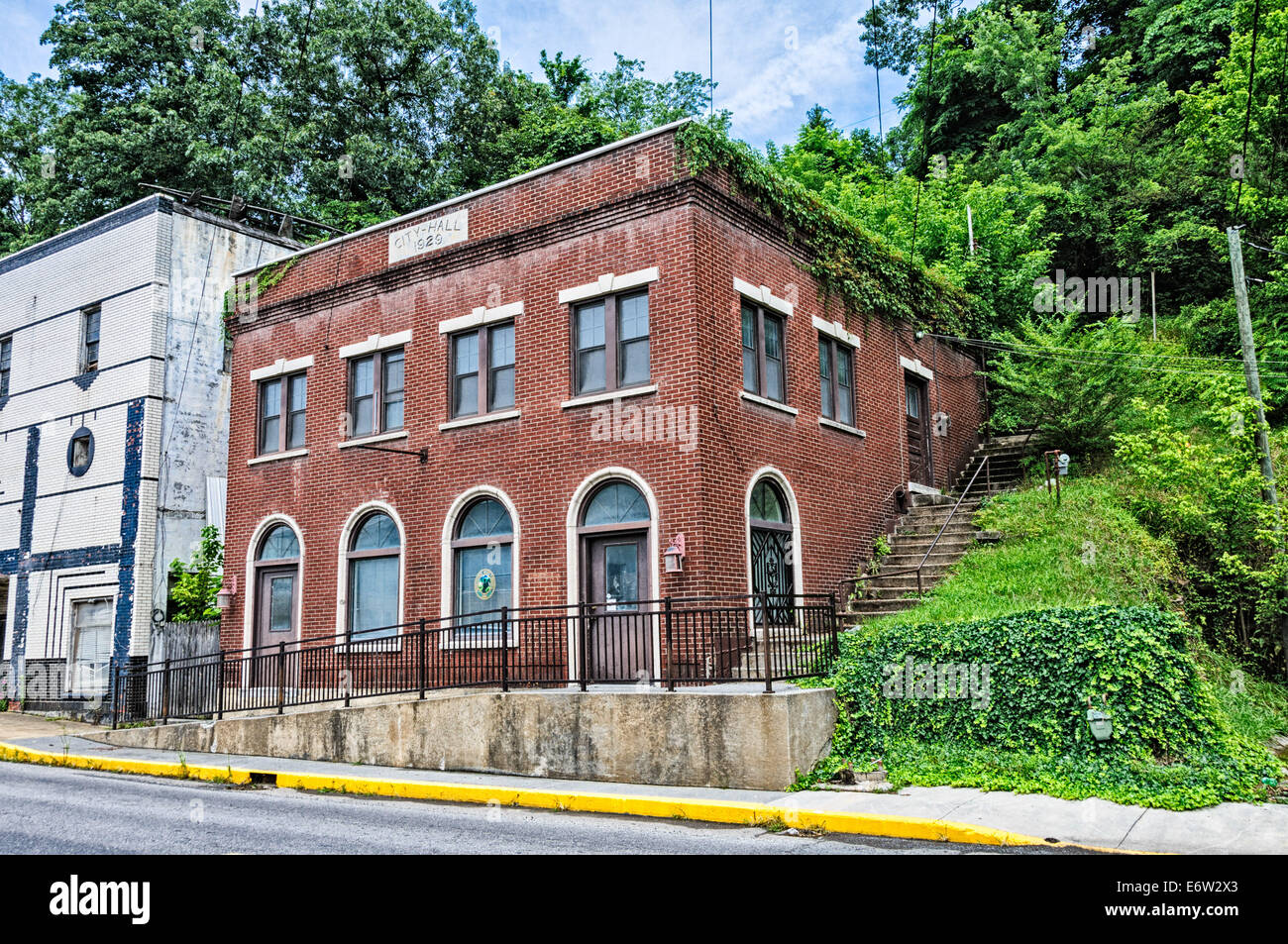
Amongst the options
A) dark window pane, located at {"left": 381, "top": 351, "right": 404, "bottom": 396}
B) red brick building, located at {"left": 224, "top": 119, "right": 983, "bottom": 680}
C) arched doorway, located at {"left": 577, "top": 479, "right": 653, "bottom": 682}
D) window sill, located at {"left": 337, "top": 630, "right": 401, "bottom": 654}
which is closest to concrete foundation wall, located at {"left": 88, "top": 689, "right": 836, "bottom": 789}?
arched doorway, located at {"left": 577, "top": 479, "right": 653, "bottom": 682}

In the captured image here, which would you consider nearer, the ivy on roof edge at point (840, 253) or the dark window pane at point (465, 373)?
the ivy on roof edge at point (840, 253)

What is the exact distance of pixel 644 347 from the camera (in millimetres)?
14844

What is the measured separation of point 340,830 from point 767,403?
9.04m

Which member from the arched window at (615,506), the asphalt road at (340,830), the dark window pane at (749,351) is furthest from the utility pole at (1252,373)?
the asphalt road at (340,830)

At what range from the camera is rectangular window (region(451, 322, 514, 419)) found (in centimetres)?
1638

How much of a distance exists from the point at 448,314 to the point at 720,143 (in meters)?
5.46

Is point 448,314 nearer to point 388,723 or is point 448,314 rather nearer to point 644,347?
point 644,347

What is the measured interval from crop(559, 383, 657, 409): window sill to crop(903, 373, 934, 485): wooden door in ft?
24.7

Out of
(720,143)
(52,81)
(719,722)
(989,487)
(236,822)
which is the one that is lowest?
(236,822)

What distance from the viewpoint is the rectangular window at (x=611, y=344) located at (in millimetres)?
14898

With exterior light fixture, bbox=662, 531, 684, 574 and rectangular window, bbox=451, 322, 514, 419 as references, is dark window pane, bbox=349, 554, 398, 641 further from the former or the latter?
exterior light fixture, bbox=662, 531, 684, 574

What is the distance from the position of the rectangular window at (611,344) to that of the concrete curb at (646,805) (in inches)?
250

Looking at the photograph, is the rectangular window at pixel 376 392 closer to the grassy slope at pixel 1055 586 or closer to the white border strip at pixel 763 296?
the white border strip at pixel 763 296

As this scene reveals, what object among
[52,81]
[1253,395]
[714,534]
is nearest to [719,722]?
[714,534]
